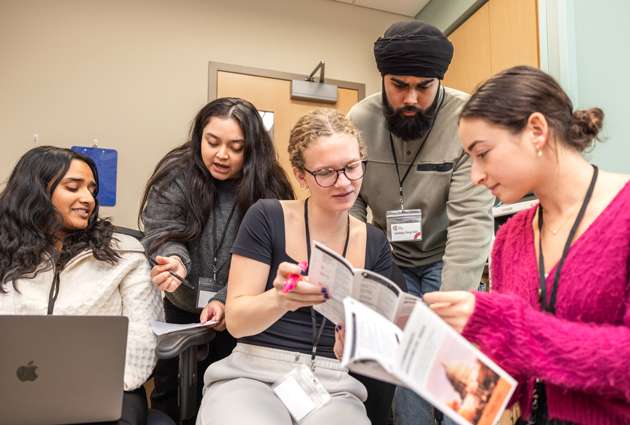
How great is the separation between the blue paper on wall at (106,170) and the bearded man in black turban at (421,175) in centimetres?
201

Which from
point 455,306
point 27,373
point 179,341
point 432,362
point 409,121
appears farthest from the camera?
point 409,121

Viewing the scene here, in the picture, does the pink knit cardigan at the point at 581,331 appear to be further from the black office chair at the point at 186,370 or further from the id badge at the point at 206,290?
the id badge at the point at 206,290

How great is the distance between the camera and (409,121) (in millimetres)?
1587

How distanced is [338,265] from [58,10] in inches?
126

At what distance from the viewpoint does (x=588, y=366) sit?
0.70m

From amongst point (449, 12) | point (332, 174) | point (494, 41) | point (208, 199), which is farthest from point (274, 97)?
point (332, 174)

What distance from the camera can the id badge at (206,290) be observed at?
1595mm

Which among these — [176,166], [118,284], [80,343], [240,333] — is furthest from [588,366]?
[176,166]

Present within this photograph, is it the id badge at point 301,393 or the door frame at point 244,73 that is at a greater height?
the door frame at point 244,73

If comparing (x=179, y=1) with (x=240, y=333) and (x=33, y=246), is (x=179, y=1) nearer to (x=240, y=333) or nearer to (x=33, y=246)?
(x=33, y=246)

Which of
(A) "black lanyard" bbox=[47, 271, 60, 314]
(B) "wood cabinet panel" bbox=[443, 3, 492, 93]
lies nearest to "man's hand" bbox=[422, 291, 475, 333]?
(A) "black lanyard" bbox=[47, 271, 60, 314]

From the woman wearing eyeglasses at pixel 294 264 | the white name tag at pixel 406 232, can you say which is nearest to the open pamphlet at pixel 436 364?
the woman wearing eyeglasses at pixel 294 264

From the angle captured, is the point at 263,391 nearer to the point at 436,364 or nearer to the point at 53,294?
the point at 436,364

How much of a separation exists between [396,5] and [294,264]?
132 inches
